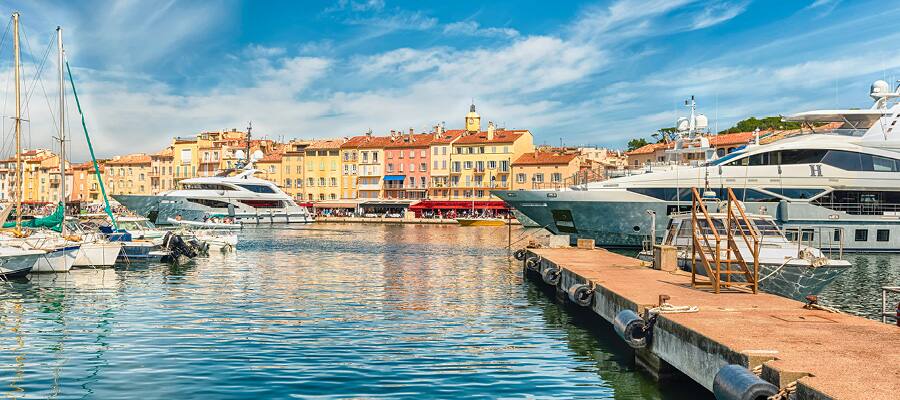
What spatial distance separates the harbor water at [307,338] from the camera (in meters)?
13.9

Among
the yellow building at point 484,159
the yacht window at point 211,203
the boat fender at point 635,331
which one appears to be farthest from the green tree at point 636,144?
the boat fender at point 635,331

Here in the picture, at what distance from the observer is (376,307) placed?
2392cm

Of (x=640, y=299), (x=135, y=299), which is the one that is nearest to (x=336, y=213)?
(x=135, y=299)

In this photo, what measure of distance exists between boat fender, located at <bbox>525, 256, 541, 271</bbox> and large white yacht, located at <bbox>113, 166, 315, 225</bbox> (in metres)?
64.7

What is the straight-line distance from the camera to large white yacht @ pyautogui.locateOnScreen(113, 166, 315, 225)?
8981 cm

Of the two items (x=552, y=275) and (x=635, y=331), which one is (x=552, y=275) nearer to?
(x=552, y=275)

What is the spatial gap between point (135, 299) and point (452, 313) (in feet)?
34.1

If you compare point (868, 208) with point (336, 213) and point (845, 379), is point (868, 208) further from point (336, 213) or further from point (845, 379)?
point (336, 213)

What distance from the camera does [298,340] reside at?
59.4ft

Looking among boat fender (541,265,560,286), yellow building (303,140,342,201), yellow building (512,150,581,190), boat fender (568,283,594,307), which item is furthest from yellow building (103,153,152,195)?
boat fender (568,283,594,307)

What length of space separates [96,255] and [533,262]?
63.1 ft

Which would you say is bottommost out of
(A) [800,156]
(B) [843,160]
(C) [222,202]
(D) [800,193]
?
(C) [222,202]

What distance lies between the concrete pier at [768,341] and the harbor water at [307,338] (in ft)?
3.63

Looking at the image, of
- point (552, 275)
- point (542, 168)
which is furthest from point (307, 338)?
point (542, 168)
